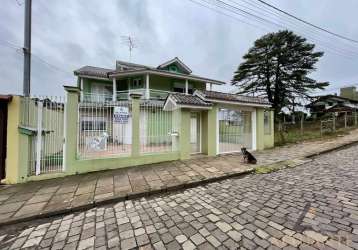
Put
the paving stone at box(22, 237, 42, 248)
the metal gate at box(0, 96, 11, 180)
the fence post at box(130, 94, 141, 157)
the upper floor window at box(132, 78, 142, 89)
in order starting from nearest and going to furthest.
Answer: the paving stone at box(22, 237, 42, 248)
the metal gate at box(0, 96, 11, 180)
the fence post at box(130, 94, 141, 157)
the upper floor window at box(132, 78, 142, 89)

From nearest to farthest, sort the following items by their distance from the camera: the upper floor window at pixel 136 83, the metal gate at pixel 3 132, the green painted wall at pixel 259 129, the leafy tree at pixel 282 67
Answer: the metal gate at pixel 3 132, the green painted wall at pixel 259 129, the upper floor window at pixel 136 83, the leafy tree at pixel 282 67

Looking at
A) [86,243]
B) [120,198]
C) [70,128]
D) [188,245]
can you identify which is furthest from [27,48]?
[188,245]

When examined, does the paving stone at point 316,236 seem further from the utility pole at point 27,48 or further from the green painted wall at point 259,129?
the utility pole at point 27,48

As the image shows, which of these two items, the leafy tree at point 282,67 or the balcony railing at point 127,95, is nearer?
the balcony railing at point 127,95

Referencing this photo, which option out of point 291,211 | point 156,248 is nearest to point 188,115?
point 291,211

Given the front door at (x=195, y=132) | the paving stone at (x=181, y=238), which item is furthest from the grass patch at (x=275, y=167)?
the paving stone at (x=181, y=238)

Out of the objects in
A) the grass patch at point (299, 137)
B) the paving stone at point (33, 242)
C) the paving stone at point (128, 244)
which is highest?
the grass patch at point (299, 137)

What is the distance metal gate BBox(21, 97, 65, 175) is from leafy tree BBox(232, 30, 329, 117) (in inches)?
960

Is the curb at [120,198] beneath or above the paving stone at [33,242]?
above

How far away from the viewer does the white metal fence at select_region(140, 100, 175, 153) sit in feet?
25.7

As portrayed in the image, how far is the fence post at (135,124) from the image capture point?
745 centimetres

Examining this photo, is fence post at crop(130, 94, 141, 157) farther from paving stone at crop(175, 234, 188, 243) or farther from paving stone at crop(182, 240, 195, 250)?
paving stone at crop(182, 240, 195, 250)

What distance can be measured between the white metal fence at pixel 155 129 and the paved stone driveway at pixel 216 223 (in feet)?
10.9

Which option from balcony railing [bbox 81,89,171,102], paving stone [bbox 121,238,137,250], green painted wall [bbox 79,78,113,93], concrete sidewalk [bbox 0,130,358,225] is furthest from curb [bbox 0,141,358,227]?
green painted wall [bbox 79,78,113,93]
